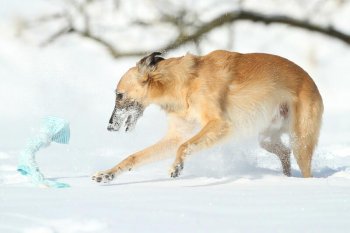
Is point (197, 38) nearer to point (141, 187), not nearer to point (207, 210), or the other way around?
point (141, 187)

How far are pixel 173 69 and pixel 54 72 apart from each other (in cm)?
779

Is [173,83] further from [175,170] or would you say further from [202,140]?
[175,170]

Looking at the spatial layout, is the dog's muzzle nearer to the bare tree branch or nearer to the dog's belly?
the dog's belly

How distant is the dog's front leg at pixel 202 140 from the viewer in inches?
223

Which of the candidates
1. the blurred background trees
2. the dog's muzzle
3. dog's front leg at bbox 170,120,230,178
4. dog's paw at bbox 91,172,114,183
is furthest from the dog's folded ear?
the blurred background trees

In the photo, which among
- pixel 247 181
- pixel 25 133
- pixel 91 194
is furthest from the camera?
pixel 25 133

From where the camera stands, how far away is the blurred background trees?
1333 cm

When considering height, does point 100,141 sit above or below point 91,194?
above

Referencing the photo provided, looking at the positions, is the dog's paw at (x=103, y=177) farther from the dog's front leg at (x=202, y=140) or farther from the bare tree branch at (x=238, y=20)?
the bare tree branch at (x=238, y=20)

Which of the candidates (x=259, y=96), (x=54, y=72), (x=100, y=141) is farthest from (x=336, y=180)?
(x=54, y=72)

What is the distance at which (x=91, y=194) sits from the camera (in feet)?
14.8

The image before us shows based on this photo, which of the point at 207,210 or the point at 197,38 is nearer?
the point at 207,210

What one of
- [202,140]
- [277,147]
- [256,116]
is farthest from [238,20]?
[202,140]

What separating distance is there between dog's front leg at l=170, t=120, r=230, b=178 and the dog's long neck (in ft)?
Answer: 1.44
